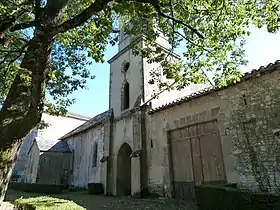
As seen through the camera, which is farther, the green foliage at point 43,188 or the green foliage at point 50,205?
the green foliage at point 43,188

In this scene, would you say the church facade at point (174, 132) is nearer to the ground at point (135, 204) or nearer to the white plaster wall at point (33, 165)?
the ground at point (135, 204)

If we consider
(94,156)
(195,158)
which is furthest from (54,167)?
(195,158)

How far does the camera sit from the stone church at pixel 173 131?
28.3 ft

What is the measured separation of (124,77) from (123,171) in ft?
22.4

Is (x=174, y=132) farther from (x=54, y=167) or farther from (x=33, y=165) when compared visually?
(x=33, y=165)

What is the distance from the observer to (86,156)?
1969 cm

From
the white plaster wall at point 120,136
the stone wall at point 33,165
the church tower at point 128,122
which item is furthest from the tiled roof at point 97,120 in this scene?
the stone wall at point 33,165

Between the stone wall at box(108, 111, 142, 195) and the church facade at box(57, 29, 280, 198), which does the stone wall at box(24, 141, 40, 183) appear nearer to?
the church facade at box(57, 29, 280, 198)

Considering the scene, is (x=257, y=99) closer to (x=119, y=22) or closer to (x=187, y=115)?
(x=187, y=115)

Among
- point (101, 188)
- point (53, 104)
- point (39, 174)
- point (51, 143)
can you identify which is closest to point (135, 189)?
point (101, 188)

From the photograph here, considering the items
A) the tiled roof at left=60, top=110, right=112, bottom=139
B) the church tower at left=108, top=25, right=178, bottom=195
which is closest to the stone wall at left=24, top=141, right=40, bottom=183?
the tiled roof at left=60, top=110, right=112, bottom=139

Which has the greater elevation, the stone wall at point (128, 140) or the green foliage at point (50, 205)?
the stone wall at point (128, 140)

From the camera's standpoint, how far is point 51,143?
23.6 metres

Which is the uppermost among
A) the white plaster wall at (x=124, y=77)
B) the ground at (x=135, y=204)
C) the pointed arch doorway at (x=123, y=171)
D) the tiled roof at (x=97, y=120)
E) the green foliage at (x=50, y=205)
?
the white plaster wall at (x=124, y=77)
